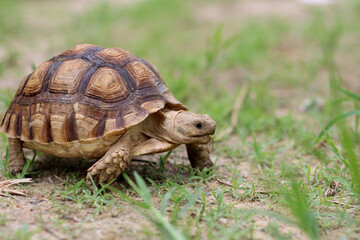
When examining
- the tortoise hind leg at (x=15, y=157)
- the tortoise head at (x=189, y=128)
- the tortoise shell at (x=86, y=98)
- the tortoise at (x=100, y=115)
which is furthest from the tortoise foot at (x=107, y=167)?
the tortoise hind leg at (x=15, y=157)

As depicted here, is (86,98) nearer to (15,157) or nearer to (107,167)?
(107,167)

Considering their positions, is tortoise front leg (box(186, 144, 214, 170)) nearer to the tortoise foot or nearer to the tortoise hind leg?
the tortoise foot

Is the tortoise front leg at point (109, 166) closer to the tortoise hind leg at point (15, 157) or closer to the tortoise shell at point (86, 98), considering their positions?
the tortoise shell at point (86, 98)

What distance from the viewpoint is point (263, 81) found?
16.2 ft

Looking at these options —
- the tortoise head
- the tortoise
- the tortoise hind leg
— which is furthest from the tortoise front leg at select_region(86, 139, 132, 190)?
the tortoise hind leg

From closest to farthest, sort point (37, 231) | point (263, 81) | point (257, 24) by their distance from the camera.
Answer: point (37, 231) < point (263, 81) < point (257, 24)

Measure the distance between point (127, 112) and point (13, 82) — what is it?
2.95 m

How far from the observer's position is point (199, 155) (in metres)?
2.96

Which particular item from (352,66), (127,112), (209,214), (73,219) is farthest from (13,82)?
(352,66)

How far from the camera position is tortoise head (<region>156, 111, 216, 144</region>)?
8.68ft

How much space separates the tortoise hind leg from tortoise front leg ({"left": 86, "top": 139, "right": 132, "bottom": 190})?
68cm

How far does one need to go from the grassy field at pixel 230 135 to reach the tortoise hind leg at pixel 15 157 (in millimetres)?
84

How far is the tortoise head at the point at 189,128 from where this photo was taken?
2646 mm

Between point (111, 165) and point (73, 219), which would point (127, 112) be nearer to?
point (111, 165)
